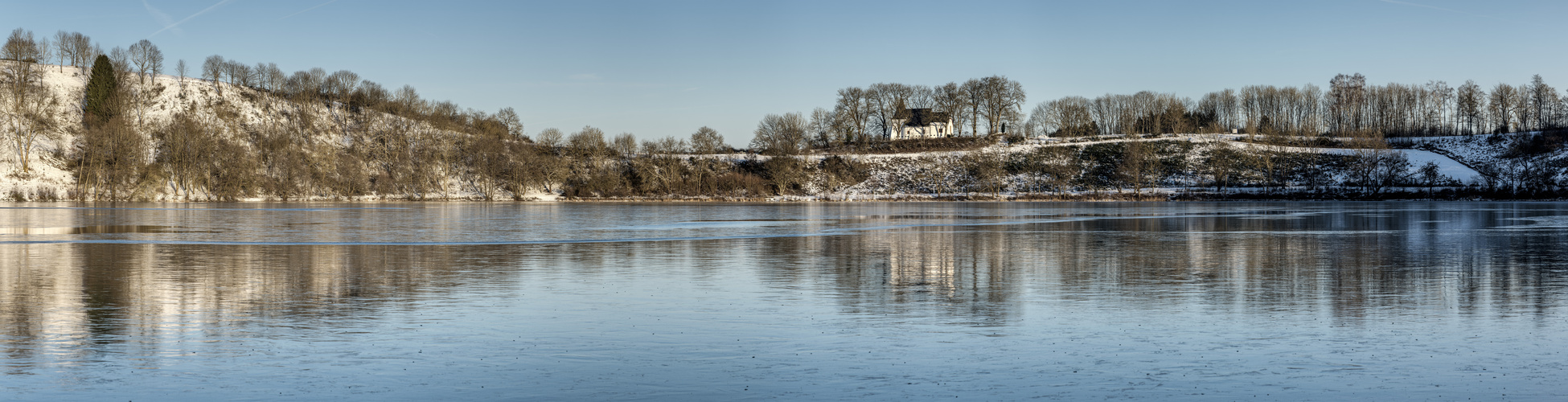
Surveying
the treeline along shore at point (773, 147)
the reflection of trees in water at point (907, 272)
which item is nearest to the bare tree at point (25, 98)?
the treeline along shore at point (773, 147)

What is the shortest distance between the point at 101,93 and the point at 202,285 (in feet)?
424

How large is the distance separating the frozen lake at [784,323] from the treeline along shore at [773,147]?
83.2 meters

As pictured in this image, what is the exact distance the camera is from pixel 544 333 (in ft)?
36.2

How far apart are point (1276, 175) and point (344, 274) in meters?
107

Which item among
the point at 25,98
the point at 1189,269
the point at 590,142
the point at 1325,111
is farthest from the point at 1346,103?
the point at 25,98

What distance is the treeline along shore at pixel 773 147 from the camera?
10269 cm

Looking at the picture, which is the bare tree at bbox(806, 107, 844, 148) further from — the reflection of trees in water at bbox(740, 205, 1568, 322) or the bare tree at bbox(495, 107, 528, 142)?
the reflection of trees in water at bbox(740, 205, 1568, 322)

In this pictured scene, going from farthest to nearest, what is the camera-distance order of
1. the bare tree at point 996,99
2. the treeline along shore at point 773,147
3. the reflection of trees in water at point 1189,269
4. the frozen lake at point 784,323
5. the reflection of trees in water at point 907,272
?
the bare tree at point 996,99, the treeline along shore at point 773,147, the reflection of trees in water at point 1189,269, the reflection of trees in water at point 907,272, the frozen lake at point 784,323

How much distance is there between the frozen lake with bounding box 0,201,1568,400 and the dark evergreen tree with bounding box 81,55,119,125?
11305 cm

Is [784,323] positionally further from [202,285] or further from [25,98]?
[25,98]

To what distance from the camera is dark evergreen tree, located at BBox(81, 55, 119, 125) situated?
390 ft

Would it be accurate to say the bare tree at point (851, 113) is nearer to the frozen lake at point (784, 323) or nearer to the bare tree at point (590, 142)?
the bare tree at point (590, 142)

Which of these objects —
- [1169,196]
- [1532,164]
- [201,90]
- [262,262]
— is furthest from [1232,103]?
[262,262]

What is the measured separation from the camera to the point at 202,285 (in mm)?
16094
